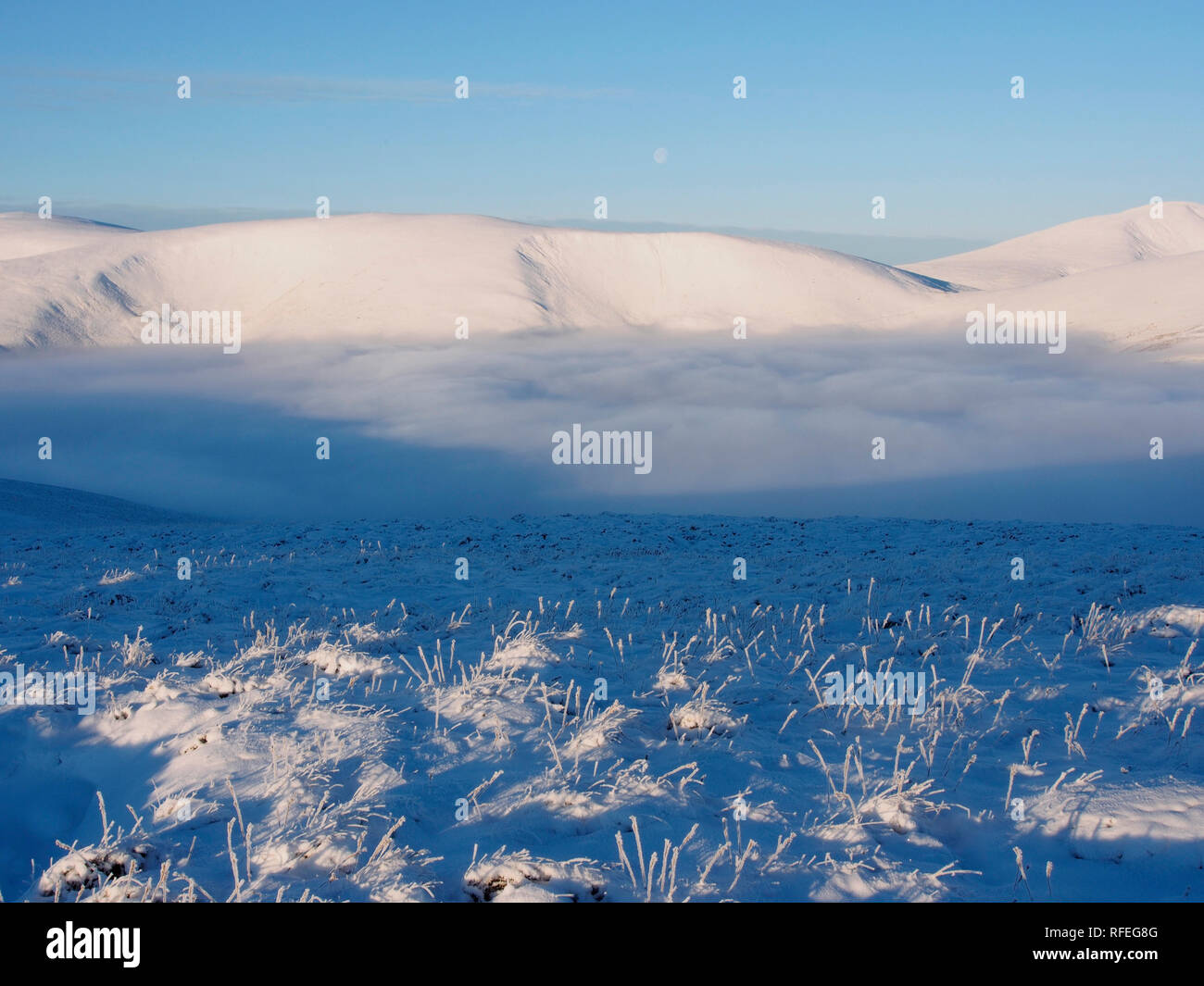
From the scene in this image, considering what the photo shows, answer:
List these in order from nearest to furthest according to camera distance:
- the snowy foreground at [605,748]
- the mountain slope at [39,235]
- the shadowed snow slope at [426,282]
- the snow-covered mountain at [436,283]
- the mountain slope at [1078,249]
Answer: the snowy foreground at [605,748] < the snow-covered mountain at [436,283] < the shadowed snow slope at [426,282] < the mountain slope at [39,235] < the mountain slope at [1078,249]

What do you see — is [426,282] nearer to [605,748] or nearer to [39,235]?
[605,748]

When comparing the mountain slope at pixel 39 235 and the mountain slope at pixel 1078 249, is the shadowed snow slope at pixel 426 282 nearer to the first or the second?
the mountain slope at pixel 39 235

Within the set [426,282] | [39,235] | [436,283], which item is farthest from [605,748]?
[39,235]

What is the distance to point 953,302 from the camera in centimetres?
6912

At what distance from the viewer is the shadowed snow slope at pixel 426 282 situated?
76.2 meters

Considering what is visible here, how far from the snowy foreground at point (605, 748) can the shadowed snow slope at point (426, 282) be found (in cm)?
6890

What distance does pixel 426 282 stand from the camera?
80062 millimetres

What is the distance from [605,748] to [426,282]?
266 feet

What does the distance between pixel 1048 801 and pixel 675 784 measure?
172 cm

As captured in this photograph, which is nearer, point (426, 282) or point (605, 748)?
point (605, 748)

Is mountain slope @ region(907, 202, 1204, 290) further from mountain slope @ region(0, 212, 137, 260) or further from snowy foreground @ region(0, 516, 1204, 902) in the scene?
mountain slope @ region(0, 212, 137, 260)

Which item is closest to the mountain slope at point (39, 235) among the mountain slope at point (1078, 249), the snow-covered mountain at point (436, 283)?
the snow-covered mountain at point (436, 283)

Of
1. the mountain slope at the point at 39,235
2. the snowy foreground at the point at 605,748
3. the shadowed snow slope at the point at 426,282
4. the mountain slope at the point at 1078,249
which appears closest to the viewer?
the snowy foreground at the point at 605,748
